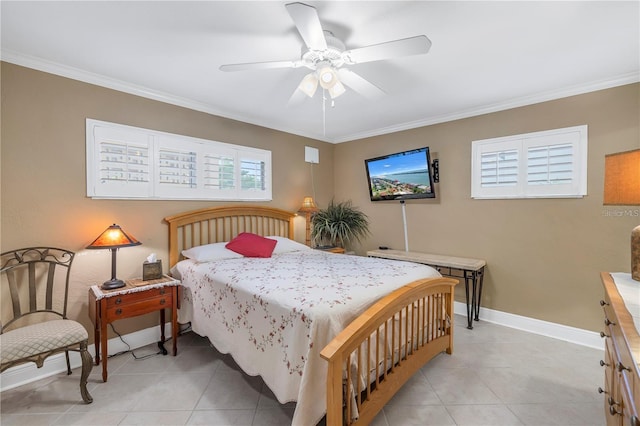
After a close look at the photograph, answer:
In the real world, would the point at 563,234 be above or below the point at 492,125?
below

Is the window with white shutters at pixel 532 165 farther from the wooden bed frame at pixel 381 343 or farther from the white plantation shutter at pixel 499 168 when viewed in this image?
the wooden bed frame at pixel 381 343

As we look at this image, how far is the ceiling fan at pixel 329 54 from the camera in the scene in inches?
60.0

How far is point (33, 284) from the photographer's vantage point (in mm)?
2242

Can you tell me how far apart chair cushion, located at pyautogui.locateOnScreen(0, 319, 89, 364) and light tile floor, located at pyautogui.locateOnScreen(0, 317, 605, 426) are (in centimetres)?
45

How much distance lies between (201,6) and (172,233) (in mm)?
2151

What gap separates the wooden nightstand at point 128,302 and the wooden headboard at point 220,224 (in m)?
0.54

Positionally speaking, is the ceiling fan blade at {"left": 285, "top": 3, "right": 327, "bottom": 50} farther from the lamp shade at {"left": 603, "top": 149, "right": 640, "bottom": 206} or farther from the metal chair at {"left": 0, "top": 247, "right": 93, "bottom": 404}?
the metal chair at {"left": 0, "top": 247, "right": 93, "bottom": 404}

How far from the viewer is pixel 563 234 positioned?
293 centimetres

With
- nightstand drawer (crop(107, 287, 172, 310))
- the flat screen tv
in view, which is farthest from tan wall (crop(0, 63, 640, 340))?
nightstand drawer (crop(107, 287, 172, 310))

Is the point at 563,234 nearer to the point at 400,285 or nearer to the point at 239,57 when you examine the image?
the point at 400,285

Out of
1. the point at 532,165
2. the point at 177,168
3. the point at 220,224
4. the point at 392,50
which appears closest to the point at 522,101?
the point at 532,165

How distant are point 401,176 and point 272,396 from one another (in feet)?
10.2

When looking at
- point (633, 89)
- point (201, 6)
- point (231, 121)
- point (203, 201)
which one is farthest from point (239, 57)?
point (633, 89)

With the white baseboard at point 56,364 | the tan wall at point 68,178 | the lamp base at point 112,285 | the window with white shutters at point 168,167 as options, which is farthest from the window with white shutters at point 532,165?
the white baseboard at point 56,364
